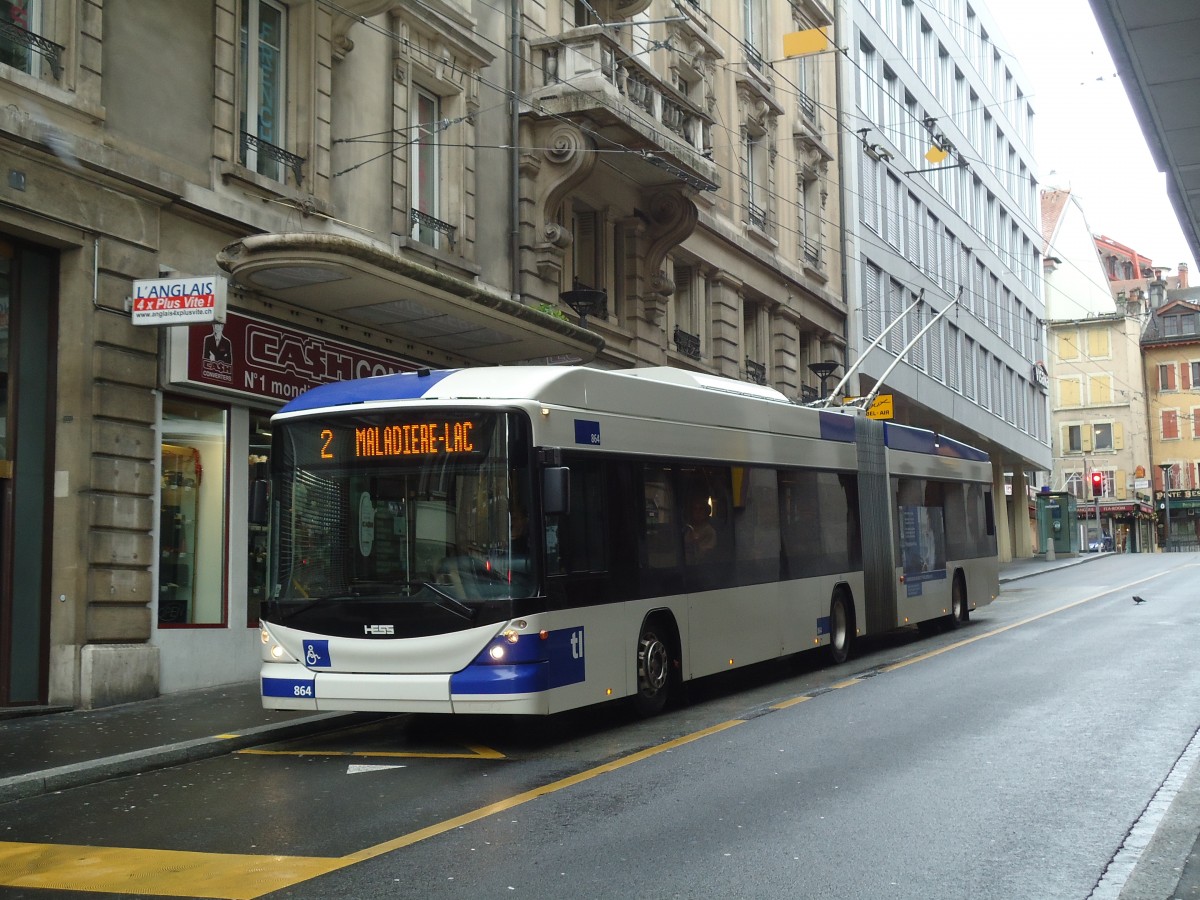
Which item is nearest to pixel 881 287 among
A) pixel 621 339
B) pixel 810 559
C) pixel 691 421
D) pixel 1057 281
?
pixel 621 339

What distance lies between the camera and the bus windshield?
9.78 meters

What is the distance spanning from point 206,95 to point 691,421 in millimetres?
6801

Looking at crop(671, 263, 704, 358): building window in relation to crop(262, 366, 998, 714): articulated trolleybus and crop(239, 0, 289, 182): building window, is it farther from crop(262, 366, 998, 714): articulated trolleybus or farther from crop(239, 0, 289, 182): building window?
crop(262, 366, 998, 714): articulated trolleybus

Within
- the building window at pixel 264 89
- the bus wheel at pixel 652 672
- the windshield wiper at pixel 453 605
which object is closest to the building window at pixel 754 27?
the building window at pixel 264 89

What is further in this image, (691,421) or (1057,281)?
(1057,281)

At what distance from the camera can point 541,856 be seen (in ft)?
21.2

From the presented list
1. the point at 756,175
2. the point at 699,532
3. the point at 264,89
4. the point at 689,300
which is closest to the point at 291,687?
the point at 699,532

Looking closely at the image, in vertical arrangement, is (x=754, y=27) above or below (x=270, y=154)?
above

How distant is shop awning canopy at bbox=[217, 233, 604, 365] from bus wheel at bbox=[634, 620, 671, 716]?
5592mm

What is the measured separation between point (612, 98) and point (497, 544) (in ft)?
39.2

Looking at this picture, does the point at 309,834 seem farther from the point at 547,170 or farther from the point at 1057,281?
the point at 1057,281

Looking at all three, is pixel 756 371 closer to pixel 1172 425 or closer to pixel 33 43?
pixel 33 43

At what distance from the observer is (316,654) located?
10.2 metres

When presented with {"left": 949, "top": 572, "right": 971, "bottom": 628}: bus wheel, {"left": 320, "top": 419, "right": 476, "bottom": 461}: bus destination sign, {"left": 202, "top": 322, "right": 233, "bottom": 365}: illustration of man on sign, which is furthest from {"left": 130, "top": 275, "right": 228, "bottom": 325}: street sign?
{"left": 949, "top": 572, "right": 971, "bottom": 628}: bus wheel
